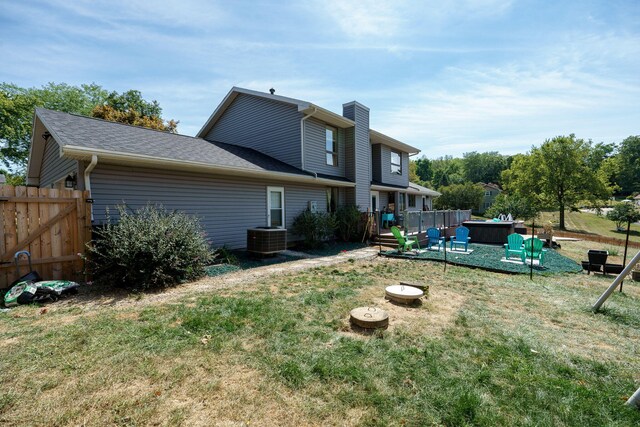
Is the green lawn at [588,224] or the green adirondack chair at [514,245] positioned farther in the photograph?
the green lawn at [588,224]

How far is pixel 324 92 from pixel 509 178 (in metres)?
41.4

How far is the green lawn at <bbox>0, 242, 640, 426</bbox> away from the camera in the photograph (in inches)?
86.7

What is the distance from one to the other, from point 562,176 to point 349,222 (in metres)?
35.7

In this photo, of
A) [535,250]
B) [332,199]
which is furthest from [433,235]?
[332,199]

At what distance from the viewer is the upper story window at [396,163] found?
18.8m

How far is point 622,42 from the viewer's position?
7184 mm

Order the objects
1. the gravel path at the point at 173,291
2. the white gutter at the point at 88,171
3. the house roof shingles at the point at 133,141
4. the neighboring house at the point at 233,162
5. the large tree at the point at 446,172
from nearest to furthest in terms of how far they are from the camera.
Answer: the gravel path at the point at 173,291 → the white gutter at the point at 88,171 → the house roof shingles at the point at 133,141 → the neighboring house at the point at 233,162 → the large tree at the point at 446,172

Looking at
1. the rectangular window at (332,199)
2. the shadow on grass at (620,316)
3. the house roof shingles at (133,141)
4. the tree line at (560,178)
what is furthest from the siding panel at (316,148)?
the tree line at (560,178)

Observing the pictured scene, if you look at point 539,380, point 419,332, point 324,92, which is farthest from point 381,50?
point 539,380

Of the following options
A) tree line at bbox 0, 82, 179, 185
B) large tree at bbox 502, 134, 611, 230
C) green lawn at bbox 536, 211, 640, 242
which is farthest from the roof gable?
large tree at bbox 502, 134, 611, 230

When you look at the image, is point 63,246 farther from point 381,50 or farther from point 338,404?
point 381,50

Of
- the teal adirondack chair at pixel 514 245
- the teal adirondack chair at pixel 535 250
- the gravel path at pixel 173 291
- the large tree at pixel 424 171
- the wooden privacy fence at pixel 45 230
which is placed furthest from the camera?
the large tree at pixel 424 171

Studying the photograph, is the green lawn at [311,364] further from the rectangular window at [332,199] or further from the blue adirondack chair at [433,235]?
the rectangular window at [332,199]

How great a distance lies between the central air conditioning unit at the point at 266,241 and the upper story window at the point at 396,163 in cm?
1191
